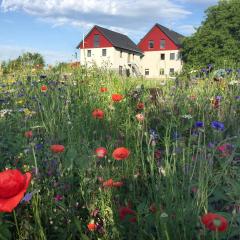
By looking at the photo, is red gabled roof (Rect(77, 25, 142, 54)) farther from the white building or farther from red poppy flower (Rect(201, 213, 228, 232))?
red poppy flower (Rect(201, 213, 228, 232))

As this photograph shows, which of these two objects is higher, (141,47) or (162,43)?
(162,43)

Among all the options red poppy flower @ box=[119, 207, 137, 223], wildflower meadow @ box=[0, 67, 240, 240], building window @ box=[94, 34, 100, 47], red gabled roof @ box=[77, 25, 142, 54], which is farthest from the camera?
building window @ box=[94, 34, 100, 47]

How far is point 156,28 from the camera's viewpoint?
64875 millimetres

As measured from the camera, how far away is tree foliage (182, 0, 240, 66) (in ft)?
152

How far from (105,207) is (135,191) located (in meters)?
0.36

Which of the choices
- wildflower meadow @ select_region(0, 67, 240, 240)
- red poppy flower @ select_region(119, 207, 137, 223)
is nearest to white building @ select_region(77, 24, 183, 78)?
wildflower meadow @ select_region(0, 67, 240, 240)

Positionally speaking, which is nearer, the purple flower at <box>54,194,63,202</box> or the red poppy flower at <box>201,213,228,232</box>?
the red poppy flower at <box>201,213,228,232</box>

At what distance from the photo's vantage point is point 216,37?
47125 mm

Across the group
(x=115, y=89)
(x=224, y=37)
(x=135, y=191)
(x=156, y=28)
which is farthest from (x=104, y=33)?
(x=135, y=191)

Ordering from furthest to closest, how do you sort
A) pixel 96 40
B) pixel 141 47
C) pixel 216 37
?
1. pixel 141 47
2. pixel 96 40
3. pixel 216 37

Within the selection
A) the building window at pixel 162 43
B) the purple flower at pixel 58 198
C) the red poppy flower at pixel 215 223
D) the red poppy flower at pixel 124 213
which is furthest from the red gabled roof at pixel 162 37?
the red poppy flower at pixel 215 223

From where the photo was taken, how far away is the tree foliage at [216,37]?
46219mm

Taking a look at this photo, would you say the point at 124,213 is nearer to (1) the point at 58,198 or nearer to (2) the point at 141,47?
(1) the point at 58,198

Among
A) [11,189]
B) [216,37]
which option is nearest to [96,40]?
[216,37]
